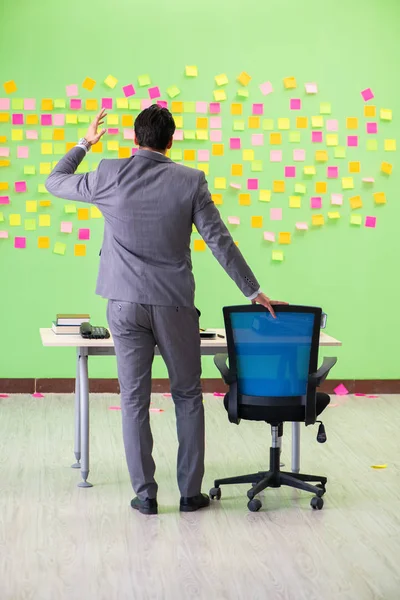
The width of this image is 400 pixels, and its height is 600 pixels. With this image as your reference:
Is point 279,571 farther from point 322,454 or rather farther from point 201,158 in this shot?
point 201,158

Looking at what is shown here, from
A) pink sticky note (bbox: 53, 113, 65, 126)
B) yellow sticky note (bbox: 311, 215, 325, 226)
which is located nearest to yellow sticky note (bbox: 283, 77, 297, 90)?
yellow sticky note (bbox: 311, 215, 325, 226)

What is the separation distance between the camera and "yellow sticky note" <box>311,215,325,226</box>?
19.5 feet

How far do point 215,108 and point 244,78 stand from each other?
0.81 feet

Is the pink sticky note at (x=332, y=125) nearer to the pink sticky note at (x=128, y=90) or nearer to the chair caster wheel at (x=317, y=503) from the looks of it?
the pink sticky note at (x=128, y=90)

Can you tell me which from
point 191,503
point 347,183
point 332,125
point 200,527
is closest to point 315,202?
point 347,183

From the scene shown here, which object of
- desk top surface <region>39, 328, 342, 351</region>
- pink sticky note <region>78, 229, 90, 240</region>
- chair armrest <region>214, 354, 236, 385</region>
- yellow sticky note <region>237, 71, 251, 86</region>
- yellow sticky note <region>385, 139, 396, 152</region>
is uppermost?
yellow sticky note <region>237, 71, 251, 86</region>

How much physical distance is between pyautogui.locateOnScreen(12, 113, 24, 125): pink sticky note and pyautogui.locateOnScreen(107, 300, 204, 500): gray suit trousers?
2.44 metres

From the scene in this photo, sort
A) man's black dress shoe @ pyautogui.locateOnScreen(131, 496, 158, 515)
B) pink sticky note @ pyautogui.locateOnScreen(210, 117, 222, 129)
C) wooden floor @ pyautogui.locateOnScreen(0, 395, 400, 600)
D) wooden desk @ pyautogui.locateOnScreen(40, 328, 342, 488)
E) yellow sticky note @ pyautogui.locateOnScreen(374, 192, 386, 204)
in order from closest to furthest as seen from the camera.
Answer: wooden floor @ pyautogui.locateOnScreen(0, 395, 400, 600) < man's black dress shoe @ pyautogui.locateOnScreen(131, 496, 158, 515) < wooden desk @ pyautogui.locateOnScreen(40, 328, 342, 488) < pink sticky note @ pyautogui.locateOnScreen(210, 117, 222, 129) < yellow sticky note @ pyautogui.locateOnScreen(374, 192, 386, 204)

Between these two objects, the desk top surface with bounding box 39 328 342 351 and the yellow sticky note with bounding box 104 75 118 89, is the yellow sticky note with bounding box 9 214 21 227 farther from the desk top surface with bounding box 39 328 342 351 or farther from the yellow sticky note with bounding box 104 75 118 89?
the desk top surface with bounding box 39 328 342 351

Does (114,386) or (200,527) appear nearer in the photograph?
(200,527)

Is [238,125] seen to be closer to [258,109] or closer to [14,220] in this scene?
→ [258,109]

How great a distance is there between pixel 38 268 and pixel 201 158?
1178 mm

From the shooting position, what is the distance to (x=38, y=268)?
584 centimetres

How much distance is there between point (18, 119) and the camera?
5758 millimetres
